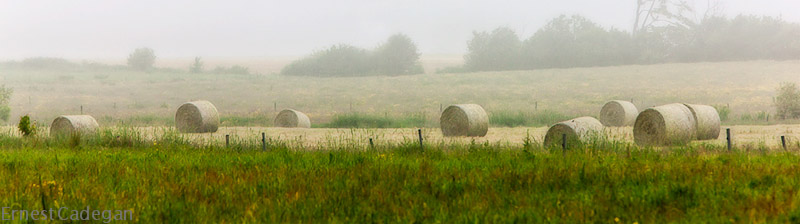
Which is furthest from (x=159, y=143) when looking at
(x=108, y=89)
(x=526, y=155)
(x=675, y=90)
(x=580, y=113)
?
(x=108, y=89)

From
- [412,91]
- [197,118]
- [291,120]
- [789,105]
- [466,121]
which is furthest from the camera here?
[412,91]

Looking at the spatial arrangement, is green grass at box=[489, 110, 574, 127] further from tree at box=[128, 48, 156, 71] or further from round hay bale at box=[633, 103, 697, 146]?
tree at box=[128, 48, 156, 71]

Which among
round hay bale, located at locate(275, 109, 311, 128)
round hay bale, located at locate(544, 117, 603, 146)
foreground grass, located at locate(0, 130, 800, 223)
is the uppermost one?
round hay bale, located at locate(275, 109, 311, 128)

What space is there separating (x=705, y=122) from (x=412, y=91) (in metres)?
33.1

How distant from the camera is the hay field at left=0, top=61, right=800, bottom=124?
39.7m

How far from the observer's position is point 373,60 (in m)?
75.4

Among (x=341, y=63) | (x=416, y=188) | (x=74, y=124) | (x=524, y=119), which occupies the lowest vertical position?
(x=416, y=188)

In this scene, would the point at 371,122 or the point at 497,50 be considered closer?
the point at 371,122

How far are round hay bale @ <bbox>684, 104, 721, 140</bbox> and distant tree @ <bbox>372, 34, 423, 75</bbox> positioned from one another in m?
55.9

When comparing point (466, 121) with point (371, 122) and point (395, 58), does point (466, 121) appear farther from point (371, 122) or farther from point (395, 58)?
point (395, 58)

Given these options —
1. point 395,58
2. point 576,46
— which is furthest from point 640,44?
point 395,58

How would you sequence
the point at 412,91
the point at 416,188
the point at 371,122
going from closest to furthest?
the point at 416,188
the point at 371,122
the point at 412,91

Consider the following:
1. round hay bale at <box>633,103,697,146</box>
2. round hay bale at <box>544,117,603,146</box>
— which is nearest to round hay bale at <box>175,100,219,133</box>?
round hay bale at <box>544,117,603,146</box>

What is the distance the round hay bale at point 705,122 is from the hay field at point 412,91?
40.3ft
